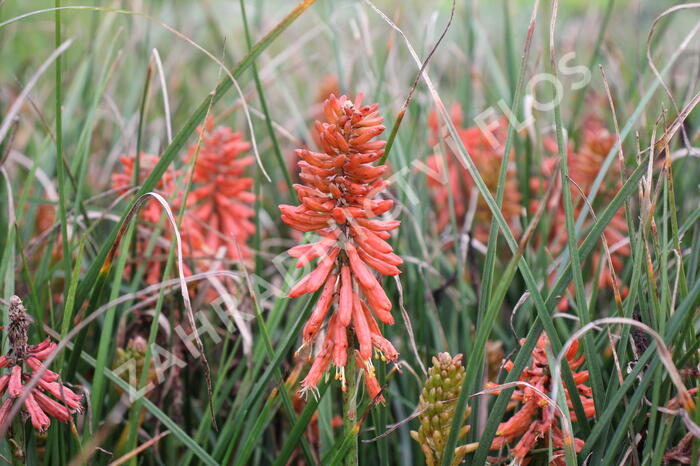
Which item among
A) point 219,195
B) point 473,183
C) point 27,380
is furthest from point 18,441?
point 473,183

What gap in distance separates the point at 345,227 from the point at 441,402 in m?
0.46

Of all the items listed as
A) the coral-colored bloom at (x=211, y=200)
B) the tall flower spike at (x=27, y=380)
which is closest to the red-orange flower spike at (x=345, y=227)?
the tall flower spike at (x=27, y=380)

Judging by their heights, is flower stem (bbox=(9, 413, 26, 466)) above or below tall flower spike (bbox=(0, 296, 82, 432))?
below

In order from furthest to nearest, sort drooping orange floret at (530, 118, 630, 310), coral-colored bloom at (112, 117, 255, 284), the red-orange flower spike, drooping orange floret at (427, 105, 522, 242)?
drooping orange floret at (427, 105, 522, 242) < drooping orange floret at (530, 118, 630, 310) < coral-colored bloom at (112, 117, 255, 284) < the red-orange flower spike

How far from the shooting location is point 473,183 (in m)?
3.18

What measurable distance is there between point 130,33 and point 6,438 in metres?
3.12

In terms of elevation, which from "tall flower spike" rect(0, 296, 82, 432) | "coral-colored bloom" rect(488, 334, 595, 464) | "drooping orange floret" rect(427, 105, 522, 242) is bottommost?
"coral-colored bloom" rect(488, 334, 595, 464)

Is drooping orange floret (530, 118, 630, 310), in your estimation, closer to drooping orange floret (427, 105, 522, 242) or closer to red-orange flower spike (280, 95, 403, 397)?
drooping orange floret (427, 105, 522, 242)

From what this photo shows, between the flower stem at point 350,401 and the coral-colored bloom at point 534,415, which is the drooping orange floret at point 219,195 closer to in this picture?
the flower stem at point 350,401

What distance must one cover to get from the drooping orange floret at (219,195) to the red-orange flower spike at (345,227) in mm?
1010

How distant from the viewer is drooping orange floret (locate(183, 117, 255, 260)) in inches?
97.0

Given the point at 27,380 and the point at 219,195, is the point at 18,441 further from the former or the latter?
the point at 219,195

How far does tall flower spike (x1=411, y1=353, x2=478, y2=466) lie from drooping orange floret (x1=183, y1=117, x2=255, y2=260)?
1.10 meters

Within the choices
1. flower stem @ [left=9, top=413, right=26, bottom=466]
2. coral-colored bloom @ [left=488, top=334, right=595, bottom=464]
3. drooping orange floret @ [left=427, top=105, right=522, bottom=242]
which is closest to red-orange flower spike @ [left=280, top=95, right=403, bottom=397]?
coral-colored bloom @ [left=488, top=334, right=595, bottom=464]
